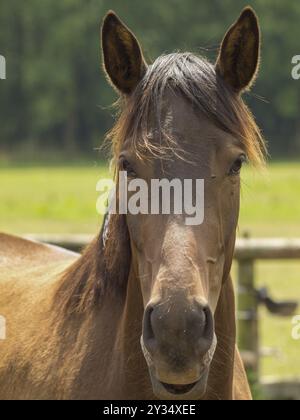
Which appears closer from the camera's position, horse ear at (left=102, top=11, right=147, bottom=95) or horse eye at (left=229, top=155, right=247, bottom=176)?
horse eye at (left=229, top=155, right=247, bottom=176)

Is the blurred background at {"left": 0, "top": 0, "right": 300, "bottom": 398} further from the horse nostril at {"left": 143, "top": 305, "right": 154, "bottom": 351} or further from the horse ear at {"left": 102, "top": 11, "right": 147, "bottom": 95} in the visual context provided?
the horse nostril at {"left": 143, "top": 305, "right": 154, "bottom": 351}

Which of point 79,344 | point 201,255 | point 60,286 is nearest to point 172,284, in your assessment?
point 201,255

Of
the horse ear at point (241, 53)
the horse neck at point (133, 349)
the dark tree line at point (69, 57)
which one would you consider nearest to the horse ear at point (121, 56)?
the horse ear at point (241, 53)

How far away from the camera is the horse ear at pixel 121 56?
3139 millimetres

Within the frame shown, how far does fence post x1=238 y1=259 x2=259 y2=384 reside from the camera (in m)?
6.88

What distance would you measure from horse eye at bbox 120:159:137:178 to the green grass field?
4.66 metres

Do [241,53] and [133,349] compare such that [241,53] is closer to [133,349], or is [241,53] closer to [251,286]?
[133,349]

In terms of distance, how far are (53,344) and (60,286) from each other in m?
0.27

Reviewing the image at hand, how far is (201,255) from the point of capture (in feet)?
8.83

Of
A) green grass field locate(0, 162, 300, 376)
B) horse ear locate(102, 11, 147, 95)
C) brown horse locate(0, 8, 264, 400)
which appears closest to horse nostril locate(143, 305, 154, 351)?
brown horse locate(0, 8, 264, 400)

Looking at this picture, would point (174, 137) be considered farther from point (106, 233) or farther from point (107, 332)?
point (107, 332)

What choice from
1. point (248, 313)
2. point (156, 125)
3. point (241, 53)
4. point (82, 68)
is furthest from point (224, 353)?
point (82, 68)

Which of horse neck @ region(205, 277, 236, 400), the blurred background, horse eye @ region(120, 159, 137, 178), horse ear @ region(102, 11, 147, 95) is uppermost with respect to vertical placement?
the blurred background

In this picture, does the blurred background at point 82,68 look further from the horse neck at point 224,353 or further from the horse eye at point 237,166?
the horse eye at point 237,166
